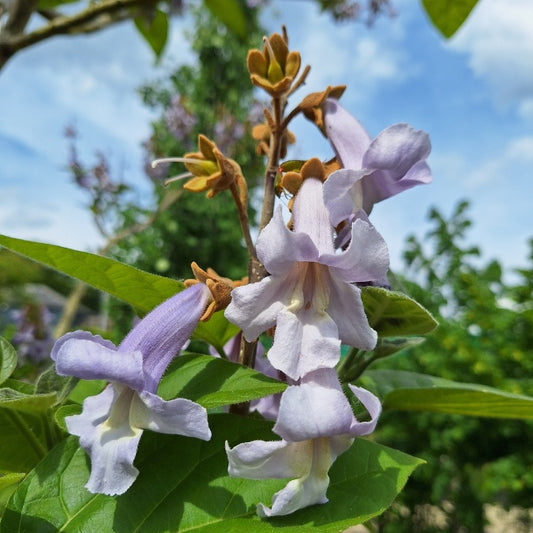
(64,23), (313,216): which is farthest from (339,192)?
(64,23)

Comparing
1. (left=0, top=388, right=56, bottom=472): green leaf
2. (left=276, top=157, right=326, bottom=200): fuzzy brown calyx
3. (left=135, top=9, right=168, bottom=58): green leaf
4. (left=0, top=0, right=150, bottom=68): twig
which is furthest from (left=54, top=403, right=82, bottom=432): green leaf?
(left=135, top=9, right=168, bottom=58): green leaf

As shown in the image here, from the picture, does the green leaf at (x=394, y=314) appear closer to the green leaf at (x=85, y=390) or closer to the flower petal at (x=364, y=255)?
the flower petal at (x=364, y=255)

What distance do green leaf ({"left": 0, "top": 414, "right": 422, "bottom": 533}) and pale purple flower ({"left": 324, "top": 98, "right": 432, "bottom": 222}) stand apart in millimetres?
265

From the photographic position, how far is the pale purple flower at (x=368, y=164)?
61 centimetres

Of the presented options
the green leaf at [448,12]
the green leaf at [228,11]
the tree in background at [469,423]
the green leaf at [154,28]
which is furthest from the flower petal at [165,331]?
the tree in background at [469,423]

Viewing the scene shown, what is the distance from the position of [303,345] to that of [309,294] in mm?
78

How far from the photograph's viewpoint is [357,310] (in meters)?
A: 0.58

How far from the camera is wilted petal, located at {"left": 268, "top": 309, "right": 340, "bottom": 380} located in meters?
0.54

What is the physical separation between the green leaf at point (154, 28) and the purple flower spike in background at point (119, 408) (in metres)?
1.59

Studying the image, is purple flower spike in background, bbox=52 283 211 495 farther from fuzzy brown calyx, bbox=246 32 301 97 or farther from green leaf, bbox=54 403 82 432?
fuzzy brown calyx, bbox=246 32 301 97

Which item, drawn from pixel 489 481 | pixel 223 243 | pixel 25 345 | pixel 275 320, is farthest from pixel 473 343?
pixel 223 243

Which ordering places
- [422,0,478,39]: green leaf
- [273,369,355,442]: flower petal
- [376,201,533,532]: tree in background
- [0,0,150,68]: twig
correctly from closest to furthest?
[273,369,355,442]: flower petal → [422,0,478,39]: green leaf → [0,0,150,68]: twig → [376,201,533,532]: tree in background

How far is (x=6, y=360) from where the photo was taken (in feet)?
2.60

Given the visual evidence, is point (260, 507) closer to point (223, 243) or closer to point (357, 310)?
point (357, 310)
